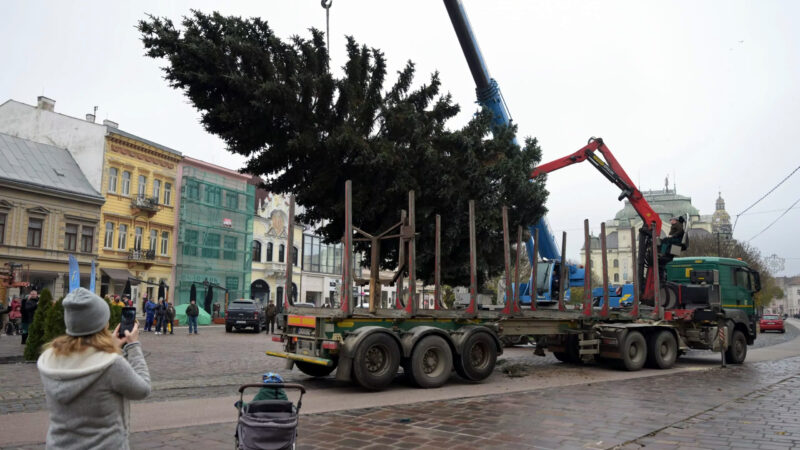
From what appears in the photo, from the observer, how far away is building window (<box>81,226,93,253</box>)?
3612 cm

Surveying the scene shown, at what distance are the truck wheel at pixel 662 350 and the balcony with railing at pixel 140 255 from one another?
1290 inches

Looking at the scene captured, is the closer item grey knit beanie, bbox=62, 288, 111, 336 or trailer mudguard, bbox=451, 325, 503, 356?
grey knit beanie, bbox=62, 288, 111, 336

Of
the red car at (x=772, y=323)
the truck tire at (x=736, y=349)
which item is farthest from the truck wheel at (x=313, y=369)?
the red car at (x=772, y=323)

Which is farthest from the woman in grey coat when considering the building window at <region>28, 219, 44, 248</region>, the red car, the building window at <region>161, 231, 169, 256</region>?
the red car

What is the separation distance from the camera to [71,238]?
35.5 meters

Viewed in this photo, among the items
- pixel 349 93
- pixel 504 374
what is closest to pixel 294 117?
pixel 349 93

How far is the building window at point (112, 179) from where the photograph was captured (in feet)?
125

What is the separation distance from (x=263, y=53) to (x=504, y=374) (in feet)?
30.6

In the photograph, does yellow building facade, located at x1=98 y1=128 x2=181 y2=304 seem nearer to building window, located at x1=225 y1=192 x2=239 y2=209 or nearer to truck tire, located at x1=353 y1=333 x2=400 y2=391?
building window, located at x1=225 y1=192 x2=239 y2=209

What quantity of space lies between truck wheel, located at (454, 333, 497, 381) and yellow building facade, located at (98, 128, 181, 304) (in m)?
30.0

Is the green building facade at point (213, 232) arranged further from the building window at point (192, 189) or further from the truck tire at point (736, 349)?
the truck tire at point (736, 349)

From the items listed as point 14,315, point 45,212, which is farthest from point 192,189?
point 14,315

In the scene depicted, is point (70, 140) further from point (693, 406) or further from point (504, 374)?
point (693, 406)

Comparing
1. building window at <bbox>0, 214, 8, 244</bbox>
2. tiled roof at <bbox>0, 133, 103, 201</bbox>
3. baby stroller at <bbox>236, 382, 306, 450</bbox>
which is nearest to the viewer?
baby stroller at <bbox>236, 382, 306, 450</bbox>
